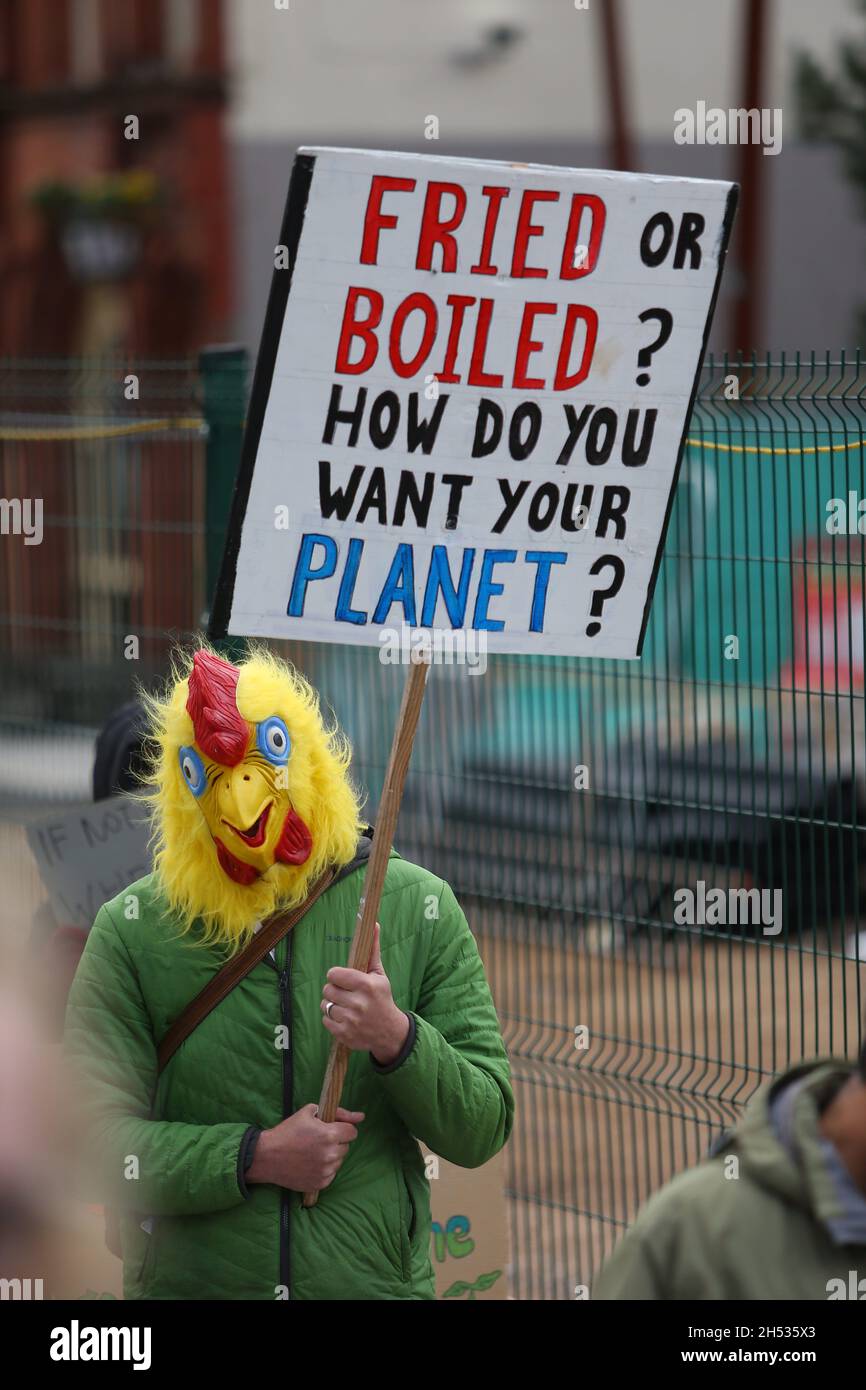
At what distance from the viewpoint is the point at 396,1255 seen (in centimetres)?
285

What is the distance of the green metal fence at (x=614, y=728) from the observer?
434cm

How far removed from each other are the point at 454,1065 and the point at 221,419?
301cm

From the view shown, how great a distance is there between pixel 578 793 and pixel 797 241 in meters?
18.4

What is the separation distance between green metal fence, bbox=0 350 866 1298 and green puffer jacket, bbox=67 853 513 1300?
4.92ft

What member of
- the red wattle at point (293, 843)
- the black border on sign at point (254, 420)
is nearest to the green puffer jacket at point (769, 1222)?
the red wattle at point (293, 843)

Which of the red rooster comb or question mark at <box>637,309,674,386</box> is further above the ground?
question mark at <box>637,309,674,386</box>

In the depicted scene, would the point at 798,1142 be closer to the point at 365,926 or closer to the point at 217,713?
the point at 365,926

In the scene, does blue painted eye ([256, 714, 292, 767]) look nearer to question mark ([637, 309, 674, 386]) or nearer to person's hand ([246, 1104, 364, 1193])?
person's hand ([246, 1104, 364, 1193])

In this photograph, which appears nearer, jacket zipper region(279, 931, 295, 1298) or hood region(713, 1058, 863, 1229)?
hood region(713, 1058, 863, 1229)

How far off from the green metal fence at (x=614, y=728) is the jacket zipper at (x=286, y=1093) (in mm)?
1676

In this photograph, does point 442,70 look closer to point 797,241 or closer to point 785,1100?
point 797,241

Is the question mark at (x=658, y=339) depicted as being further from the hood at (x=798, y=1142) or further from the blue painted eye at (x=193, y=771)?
the hood at (x=798, y=1142)

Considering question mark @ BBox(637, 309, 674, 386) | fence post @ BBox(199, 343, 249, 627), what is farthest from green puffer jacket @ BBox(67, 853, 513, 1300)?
fence post @ BBox(199, 343, 249, 627)

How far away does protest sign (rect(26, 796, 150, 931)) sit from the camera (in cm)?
405
